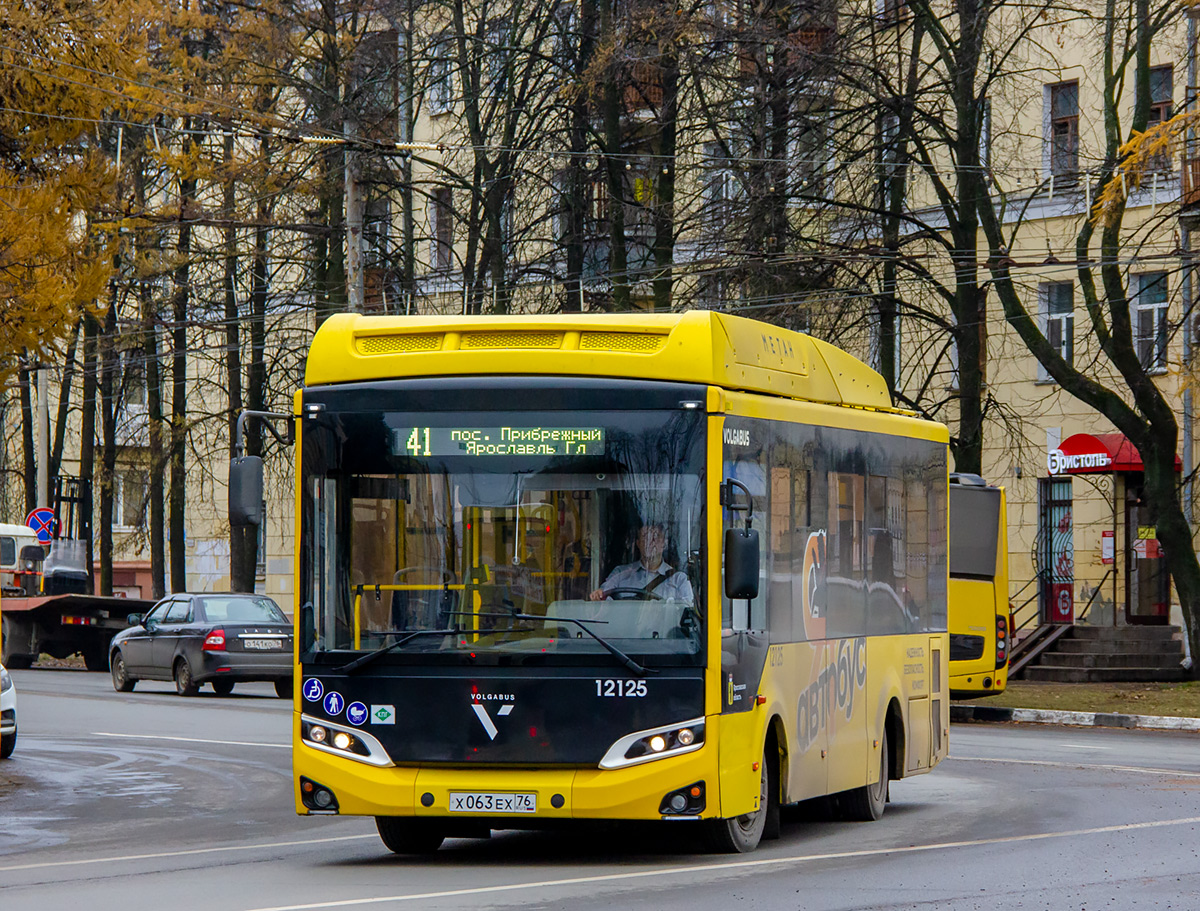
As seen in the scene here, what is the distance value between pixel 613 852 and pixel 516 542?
7.20ft

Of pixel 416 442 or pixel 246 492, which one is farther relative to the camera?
pixel 246 492

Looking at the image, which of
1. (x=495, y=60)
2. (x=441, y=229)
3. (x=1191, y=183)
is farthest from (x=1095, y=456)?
(x=441, y=229)

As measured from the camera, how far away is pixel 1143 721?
2381 cm

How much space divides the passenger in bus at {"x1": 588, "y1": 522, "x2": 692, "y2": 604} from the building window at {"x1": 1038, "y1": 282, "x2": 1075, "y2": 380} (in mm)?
26275

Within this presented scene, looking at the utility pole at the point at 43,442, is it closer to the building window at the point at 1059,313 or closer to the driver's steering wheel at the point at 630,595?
the building window at the point at 1059,313

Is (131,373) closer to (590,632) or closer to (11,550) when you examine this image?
(11,550)

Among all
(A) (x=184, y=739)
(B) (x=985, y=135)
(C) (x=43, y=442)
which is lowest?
(A) (x=184, y=739)

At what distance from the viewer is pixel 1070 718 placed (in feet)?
80.2

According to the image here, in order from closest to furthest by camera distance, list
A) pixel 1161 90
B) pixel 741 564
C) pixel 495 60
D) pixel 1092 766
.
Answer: pixel 741 564 → pixel 1092 766 → pixel 495 60 → pixel 1161 90

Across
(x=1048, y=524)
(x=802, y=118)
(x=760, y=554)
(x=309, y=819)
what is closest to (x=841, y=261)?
(x=802, y=118)

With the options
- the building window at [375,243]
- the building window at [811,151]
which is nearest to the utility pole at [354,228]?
the building window at [375,243]

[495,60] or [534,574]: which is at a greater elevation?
[495,60]

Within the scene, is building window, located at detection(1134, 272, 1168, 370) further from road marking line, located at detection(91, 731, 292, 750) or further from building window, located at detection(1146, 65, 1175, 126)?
road marking line, located at detection(91, 731, 292, 750)

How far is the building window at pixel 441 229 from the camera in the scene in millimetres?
37056
